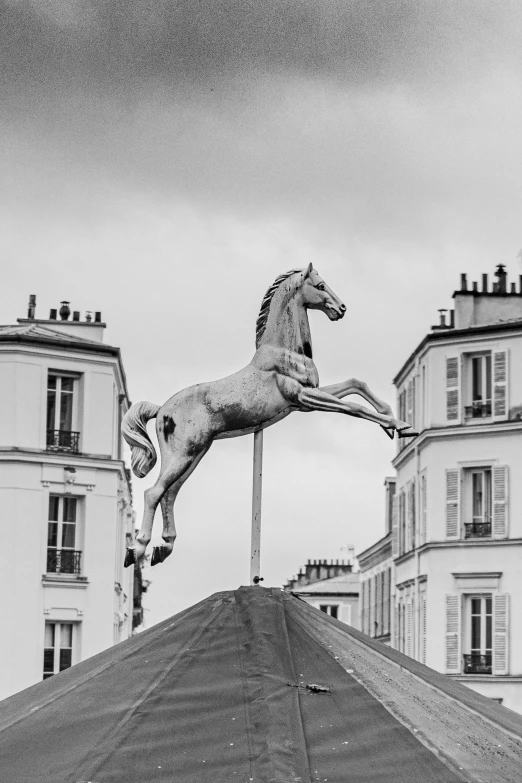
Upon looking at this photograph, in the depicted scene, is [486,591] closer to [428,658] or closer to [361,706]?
[428,658]

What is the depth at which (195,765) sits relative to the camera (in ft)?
29.8

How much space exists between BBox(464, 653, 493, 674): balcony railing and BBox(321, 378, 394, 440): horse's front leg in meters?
36.6

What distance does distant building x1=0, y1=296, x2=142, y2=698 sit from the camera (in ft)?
155

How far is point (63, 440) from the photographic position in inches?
1951

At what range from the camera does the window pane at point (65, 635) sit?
157ft

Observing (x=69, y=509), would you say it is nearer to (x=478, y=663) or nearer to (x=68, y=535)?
(x=68, y=535)

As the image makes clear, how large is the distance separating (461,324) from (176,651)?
40.8 meters

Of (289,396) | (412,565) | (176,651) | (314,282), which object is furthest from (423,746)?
(412,565)

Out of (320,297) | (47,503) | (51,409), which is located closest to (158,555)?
(320,297)

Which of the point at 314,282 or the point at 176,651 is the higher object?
the point at 314,282

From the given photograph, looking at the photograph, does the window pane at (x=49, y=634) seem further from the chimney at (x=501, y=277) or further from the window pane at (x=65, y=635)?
the chimney at (x=501, y=277)

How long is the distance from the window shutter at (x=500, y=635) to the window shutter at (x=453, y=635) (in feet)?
3.85

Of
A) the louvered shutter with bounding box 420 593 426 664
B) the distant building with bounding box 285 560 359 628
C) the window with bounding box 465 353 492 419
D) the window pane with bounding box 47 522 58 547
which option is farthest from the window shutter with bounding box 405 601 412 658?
the distant building with bounding box 285 560 359 628

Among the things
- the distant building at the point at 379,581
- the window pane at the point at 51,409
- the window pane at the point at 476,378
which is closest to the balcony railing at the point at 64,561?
the window pane at the point at 51,409
